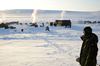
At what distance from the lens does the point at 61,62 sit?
4.47 meters

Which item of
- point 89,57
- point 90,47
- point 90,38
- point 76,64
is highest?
point 90,38

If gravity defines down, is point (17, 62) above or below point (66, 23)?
below

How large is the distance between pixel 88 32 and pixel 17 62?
3518 mm

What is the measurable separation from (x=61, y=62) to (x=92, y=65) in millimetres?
2318

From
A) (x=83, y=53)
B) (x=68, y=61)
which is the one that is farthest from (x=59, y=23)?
(x=83, y=53)

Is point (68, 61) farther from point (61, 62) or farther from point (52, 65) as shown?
point (52, 65)

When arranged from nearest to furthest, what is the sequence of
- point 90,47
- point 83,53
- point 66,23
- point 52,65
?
1. point 90,47
2. point 83,53
3. point 52,65
4. point 66,23

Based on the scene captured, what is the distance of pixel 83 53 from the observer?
7.79 ft

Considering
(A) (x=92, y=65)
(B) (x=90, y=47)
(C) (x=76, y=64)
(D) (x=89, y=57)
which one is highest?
(B) (x=90, y=47)

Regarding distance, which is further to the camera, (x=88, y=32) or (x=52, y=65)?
(x=52, y=65)

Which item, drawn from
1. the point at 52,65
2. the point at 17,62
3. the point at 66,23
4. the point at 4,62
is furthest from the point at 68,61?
the point at 66,23

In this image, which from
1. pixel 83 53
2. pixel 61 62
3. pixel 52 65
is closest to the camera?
pixel 83 53

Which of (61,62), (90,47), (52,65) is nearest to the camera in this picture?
(90,47)

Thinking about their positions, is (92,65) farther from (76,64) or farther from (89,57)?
(76,64)
